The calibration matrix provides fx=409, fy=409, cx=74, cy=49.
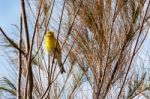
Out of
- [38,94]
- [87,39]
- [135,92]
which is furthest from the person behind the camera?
[135,92]

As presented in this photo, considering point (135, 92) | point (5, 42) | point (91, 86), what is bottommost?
point (91, 86)

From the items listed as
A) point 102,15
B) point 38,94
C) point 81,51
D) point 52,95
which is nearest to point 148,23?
point 102,15

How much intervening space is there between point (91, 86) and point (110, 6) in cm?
31

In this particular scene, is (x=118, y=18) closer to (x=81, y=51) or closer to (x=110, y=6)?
(x=110, y=6)

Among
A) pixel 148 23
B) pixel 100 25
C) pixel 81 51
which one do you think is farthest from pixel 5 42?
pixel 148 23

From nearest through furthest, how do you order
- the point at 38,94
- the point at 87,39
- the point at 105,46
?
the point at 105,46, the point at 87,39, the point at 38,94

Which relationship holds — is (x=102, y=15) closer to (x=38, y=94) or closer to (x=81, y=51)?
(x=81, y=51)

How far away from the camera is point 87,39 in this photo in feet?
5.15

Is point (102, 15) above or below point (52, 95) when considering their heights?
above

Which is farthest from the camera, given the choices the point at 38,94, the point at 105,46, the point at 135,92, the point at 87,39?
the point at 135,92

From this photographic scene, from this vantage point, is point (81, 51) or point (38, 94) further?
point (38, 94)

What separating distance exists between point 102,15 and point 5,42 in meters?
0.59

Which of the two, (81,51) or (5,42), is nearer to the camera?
(81,51)

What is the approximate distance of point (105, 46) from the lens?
4.70 ft
